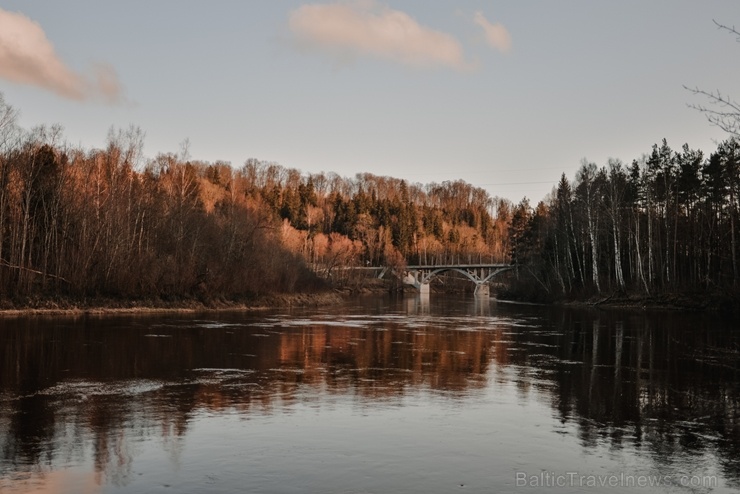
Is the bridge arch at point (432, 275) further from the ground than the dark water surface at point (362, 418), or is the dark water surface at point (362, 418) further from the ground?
the bridge arch at point (432, 275)

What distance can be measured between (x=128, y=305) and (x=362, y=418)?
4505cm

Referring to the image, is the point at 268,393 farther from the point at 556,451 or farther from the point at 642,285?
the point at 642,285

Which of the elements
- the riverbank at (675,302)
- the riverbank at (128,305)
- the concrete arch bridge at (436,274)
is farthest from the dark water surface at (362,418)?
the concrete arch bridge at (436,274)

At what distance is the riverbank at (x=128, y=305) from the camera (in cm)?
4846

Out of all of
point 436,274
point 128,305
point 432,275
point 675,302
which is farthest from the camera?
point 436,274

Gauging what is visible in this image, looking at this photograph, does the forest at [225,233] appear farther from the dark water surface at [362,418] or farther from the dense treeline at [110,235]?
the dark water surface at [362,418]

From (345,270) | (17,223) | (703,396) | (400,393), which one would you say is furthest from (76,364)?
(345,270)

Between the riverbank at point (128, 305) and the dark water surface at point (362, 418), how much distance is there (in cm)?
2085

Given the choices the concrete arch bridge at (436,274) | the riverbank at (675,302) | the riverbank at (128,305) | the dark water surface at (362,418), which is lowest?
the dark water surface at (362,418)

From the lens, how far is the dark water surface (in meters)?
10.0

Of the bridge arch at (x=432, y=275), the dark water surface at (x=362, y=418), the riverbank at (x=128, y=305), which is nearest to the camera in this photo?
the dark water surface at (x=362, y=418)

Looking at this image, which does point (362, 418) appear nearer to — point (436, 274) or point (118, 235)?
point (118, 235)

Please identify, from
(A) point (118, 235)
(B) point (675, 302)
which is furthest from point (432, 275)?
(A) point (118, 235)

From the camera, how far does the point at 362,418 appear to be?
14531mm
